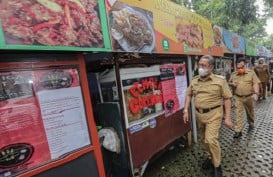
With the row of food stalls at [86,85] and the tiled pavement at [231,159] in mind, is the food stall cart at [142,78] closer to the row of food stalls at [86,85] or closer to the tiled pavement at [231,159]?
the row of food stalls at [86,85]

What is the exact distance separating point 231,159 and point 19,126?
3.34 m

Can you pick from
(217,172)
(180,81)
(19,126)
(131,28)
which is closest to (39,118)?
(19,126)

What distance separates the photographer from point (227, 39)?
6926mm

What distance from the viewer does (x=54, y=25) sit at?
181 cm

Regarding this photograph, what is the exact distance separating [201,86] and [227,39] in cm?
432

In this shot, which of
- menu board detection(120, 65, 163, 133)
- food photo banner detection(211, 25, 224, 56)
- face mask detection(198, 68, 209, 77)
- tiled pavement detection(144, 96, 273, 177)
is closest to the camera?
menu board detection(120, 65, 163, 133)

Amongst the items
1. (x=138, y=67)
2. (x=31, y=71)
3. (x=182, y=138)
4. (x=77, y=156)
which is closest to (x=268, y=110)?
(x=182, y=138)

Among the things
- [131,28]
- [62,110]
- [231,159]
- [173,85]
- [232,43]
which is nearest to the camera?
[62,110]

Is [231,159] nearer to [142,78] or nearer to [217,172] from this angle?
[217,172]

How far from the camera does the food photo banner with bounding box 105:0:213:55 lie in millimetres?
2506

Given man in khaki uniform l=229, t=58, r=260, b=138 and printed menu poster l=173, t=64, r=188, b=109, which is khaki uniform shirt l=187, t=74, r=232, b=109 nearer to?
printed menu poster l=173, t=64, r=188, b=109

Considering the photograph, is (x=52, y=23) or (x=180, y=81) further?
(x=180, y=81)

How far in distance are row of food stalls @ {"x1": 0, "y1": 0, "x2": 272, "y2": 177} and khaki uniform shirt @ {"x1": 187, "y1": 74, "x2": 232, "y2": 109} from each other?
61 cm

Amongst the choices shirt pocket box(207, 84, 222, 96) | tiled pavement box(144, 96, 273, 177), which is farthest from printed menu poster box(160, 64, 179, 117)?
tiled pavement box(144, 96, 273, 177)
